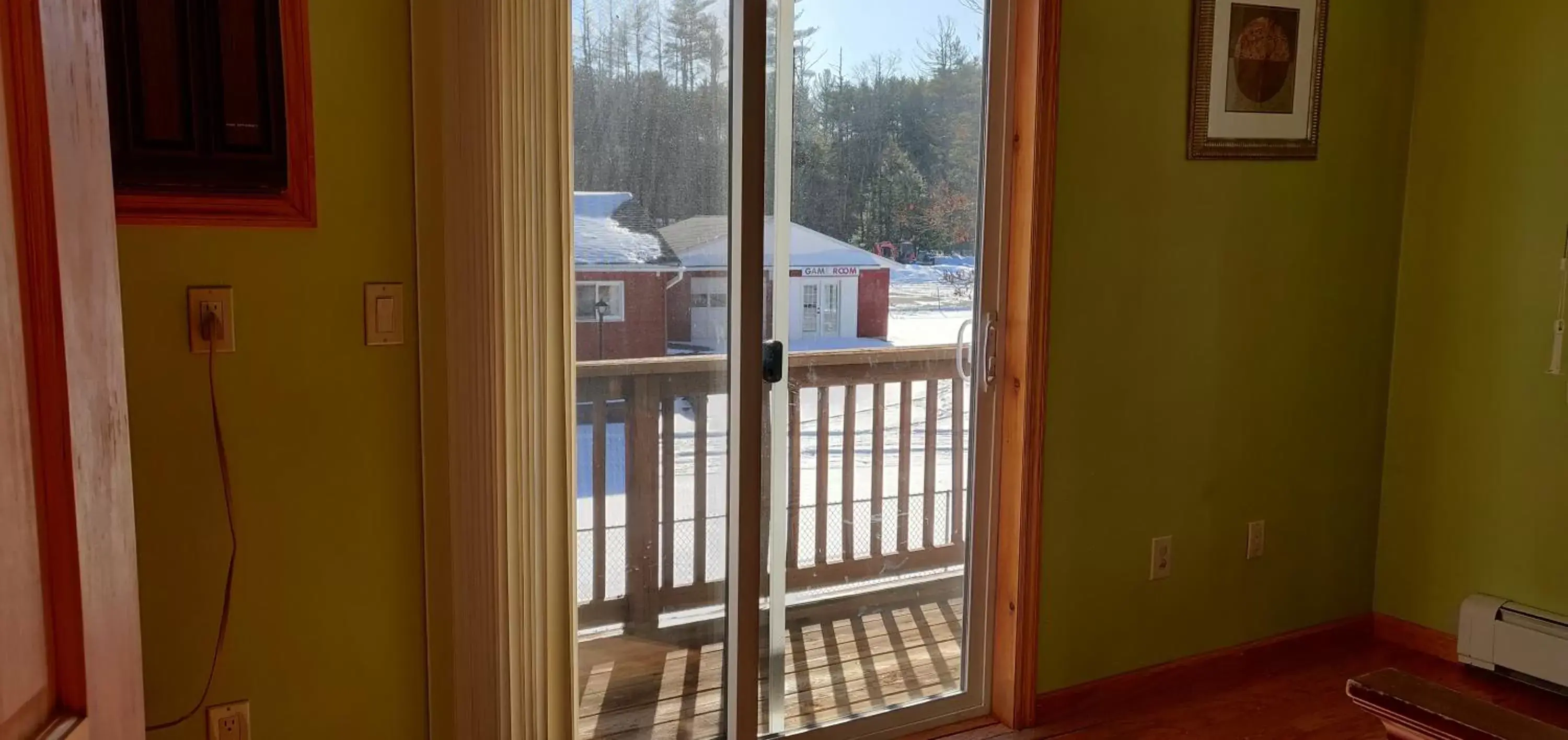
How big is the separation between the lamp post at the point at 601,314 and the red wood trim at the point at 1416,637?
2591 millimetres

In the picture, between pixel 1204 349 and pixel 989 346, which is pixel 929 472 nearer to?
pixel 989 346

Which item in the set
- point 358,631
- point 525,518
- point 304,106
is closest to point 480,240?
point 304,106

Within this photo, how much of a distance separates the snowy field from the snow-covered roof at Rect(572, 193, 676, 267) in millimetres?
332

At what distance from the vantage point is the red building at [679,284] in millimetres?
2225

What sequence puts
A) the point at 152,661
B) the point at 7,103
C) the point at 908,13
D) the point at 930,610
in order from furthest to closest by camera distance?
1. the point at 930,610
2. the point at 908,13
3. the point at 152,661
4. the point at 7,103

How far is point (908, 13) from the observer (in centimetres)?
253

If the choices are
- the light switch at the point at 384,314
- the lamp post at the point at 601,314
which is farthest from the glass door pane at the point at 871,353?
the light switch at the point at 384,314

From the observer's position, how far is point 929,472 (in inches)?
108

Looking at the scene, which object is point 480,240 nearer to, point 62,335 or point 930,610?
point 62,335

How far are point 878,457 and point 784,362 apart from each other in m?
0.38

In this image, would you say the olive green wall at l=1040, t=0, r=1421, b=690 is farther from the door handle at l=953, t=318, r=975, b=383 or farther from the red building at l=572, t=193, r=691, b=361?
the red building at l=572, t=193, r=691, b=361

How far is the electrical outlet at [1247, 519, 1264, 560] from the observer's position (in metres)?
3.19

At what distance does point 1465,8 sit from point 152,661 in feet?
11.6

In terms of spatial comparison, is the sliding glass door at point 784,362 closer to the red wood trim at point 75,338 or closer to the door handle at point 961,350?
the door handle at point 961,350
